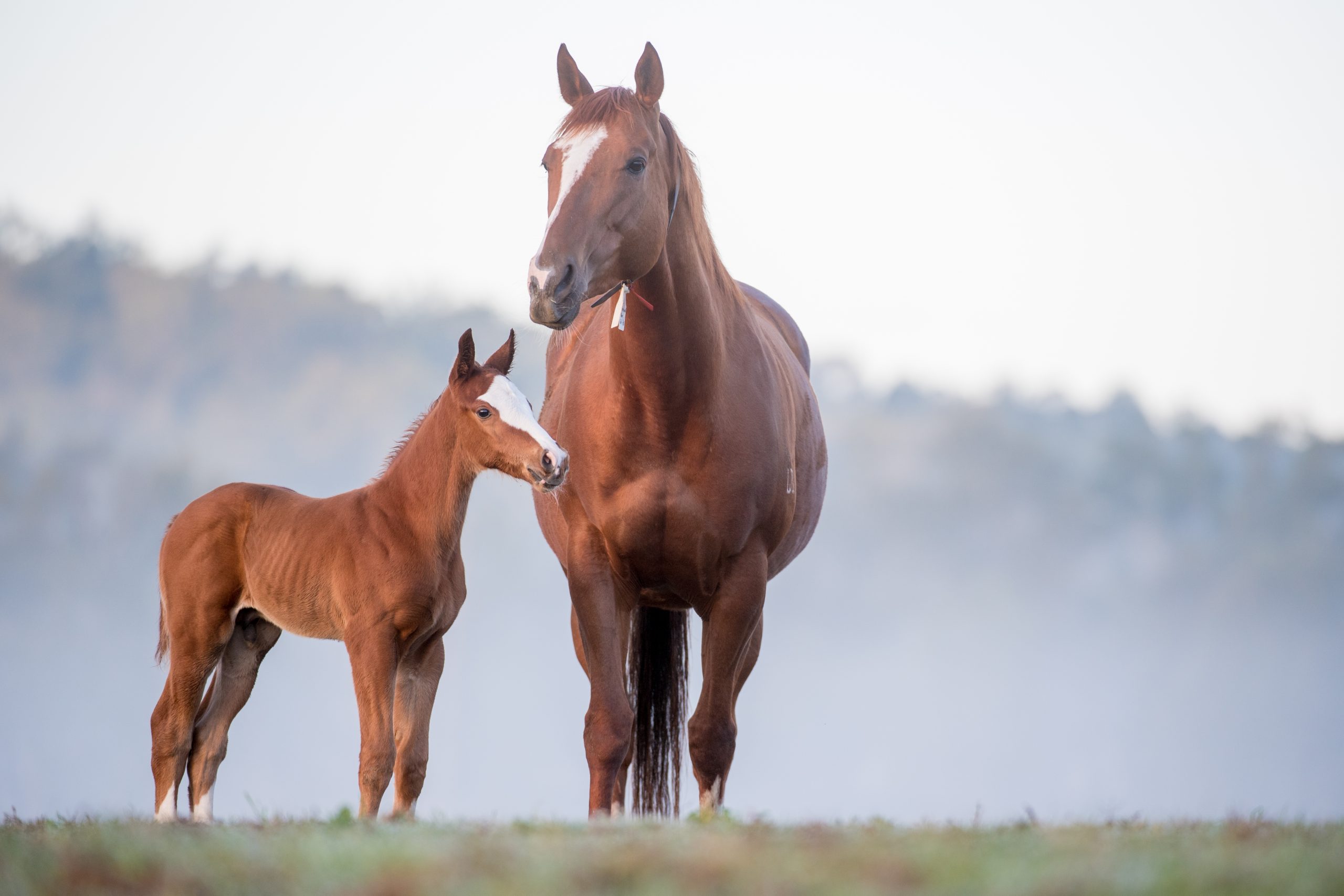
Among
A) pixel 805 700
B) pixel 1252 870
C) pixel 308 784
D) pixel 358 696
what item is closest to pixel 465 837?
pixel 1252 870

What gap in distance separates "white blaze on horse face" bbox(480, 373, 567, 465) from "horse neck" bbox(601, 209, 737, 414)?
425mm

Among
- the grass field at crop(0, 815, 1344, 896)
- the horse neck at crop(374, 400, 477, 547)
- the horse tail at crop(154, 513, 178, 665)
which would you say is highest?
the horse neck at crop(374, 400, 477, 547)

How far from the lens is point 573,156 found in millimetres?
5199

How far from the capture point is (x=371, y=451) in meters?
45.8

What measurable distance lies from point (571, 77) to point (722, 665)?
8.41ft

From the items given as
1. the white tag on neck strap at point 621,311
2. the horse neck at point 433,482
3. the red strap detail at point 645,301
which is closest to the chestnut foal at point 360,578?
the horse neck at point 433,482

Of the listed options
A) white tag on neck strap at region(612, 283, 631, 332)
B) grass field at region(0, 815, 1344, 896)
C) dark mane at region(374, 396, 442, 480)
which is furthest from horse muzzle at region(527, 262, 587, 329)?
grass field at region(0, 815, 1344, 896)

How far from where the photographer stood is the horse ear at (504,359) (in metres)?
6.36

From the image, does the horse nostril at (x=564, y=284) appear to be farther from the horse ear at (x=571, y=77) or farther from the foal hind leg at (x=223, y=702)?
the foal hind leg at (x=223, y=702)

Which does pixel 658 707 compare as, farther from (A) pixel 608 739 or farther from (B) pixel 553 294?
(B) pixel 553 294

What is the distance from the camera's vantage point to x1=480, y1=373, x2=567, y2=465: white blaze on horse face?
576 centimetres

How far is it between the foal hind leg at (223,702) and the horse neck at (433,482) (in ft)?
3.16

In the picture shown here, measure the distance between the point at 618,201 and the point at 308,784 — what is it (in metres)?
39.9

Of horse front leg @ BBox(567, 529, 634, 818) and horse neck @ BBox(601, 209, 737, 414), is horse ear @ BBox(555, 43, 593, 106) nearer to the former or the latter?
horse neck @ BBox(601, 209, 737, 414)
